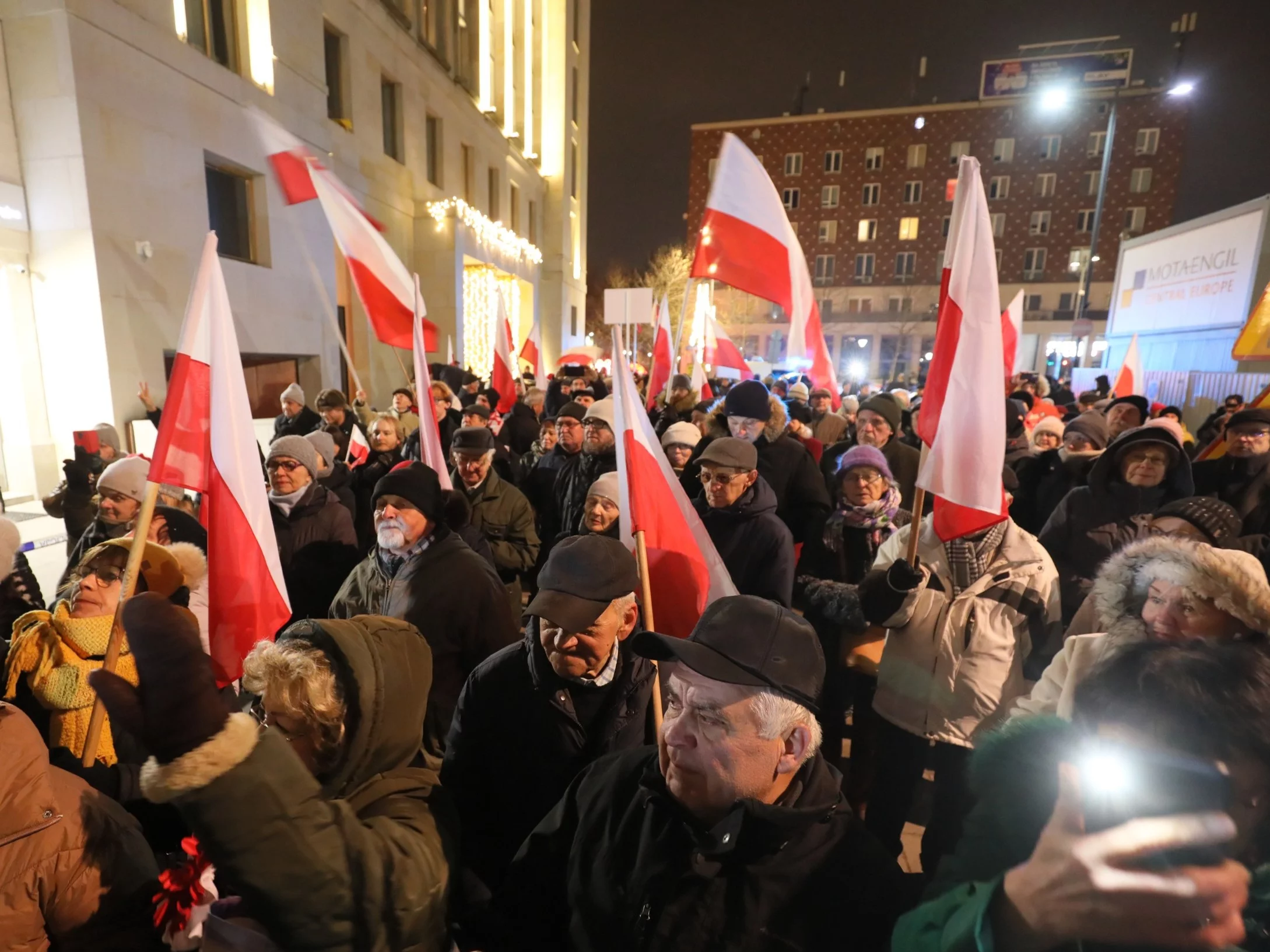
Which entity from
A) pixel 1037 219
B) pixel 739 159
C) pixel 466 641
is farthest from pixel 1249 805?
pixel 1037 219

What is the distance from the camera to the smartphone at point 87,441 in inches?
180

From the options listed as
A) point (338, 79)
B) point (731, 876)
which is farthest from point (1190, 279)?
point (338, 79)

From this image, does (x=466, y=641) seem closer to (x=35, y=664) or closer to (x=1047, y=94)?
(x=35, y=664)

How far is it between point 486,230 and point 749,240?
19.1 metres

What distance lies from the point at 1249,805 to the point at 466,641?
2.30 metres

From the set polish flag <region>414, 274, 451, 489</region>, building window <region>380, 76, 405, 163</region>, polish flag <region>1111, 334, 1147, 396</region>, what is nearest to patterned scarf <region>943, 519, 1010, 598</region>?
polish flag <region>414, 274, 451, 489</region>

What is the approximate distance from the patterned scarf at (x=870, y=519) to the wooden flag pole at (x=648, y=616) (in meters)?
1.34

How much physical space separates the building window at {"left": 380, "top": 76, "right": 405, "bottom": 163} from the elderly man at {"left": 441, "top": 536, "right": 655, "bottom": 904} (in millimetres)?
19320

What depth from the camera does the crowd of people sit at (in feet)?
3.21

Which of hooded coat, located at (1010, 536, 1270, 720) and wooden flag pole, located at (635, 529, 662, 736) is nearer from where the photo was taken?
hooded coat, located at (1010, 536, 1270, 720)

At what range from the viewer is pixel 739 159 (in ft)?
14.8

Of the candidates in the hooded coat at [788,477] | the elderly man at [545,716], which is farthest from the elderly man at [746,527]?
the elderly man at [545,716]

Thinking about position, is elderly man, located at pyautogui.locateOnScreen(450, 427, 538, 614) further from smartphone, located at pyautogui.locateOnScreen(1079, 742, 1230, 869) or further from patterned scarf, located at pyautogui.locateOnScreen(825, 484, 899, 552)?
smartphone, located at pyautogui.locateOnScreen(1079, 742, 1230, 869)

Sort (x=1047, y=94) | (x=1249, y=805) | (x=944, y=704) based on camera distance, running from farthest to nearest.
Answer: (x=1047, y=94)
(x=944, y=704)
(x=1249, y=805)
